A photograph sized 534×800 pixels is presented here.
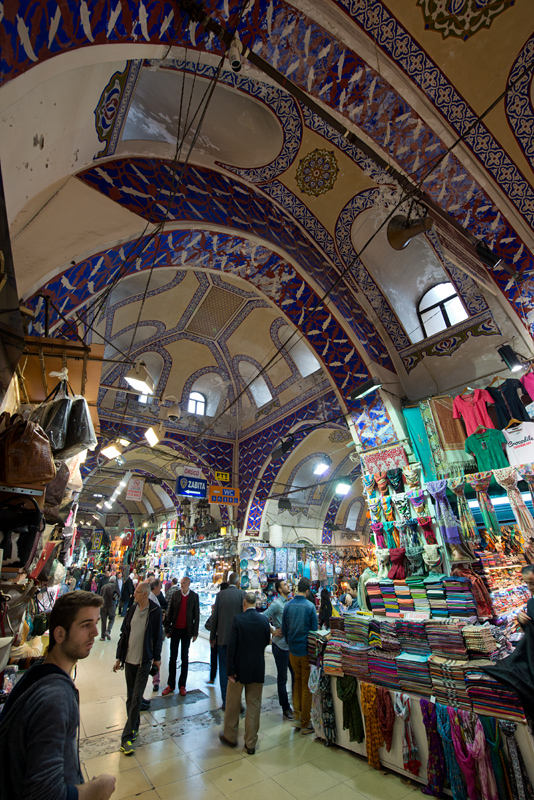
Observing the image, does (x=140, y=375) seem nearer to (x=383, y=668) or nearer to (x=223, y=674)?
(x=223, y=674)

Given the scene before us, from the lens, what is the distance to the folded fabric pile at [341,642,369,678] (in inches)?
148

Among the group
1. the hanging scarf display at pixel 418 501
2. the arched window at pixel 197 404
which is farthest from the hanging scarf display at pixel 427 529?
the arched window at pixel 197 404

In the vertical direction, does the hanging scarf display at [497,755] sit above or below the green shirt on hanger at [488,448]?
below

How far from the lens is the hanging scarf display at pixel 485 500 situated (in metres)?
5.84

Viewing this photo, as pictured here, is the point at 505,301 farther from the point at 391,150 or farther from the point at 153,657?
the point at 153,657

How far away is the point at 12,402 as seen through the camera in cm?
344

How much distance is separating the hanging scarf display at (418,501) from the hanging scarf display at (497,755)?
11.9 ft

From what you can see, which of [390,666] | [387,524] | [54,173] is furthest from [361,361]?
[54,173]

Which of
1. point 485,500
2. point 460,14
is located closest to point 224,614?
point 485,500

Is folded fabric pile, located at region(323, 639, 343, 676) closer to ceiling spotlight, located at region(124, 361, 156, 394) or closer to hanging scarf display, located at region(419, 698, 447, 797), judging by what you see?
hanging scarf display, located at region(419, 698, 447, 797)

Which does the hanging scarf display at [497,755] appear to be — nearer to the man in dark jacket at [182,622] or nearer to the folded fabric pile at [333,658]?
the folded fabric pile at [333,658]

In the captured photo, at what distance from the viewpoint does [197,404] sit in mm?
13508

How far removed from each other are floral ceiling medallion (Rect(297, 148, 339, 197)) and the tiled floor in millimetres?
7308

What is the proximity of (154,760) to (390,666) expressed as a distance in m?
2.27
